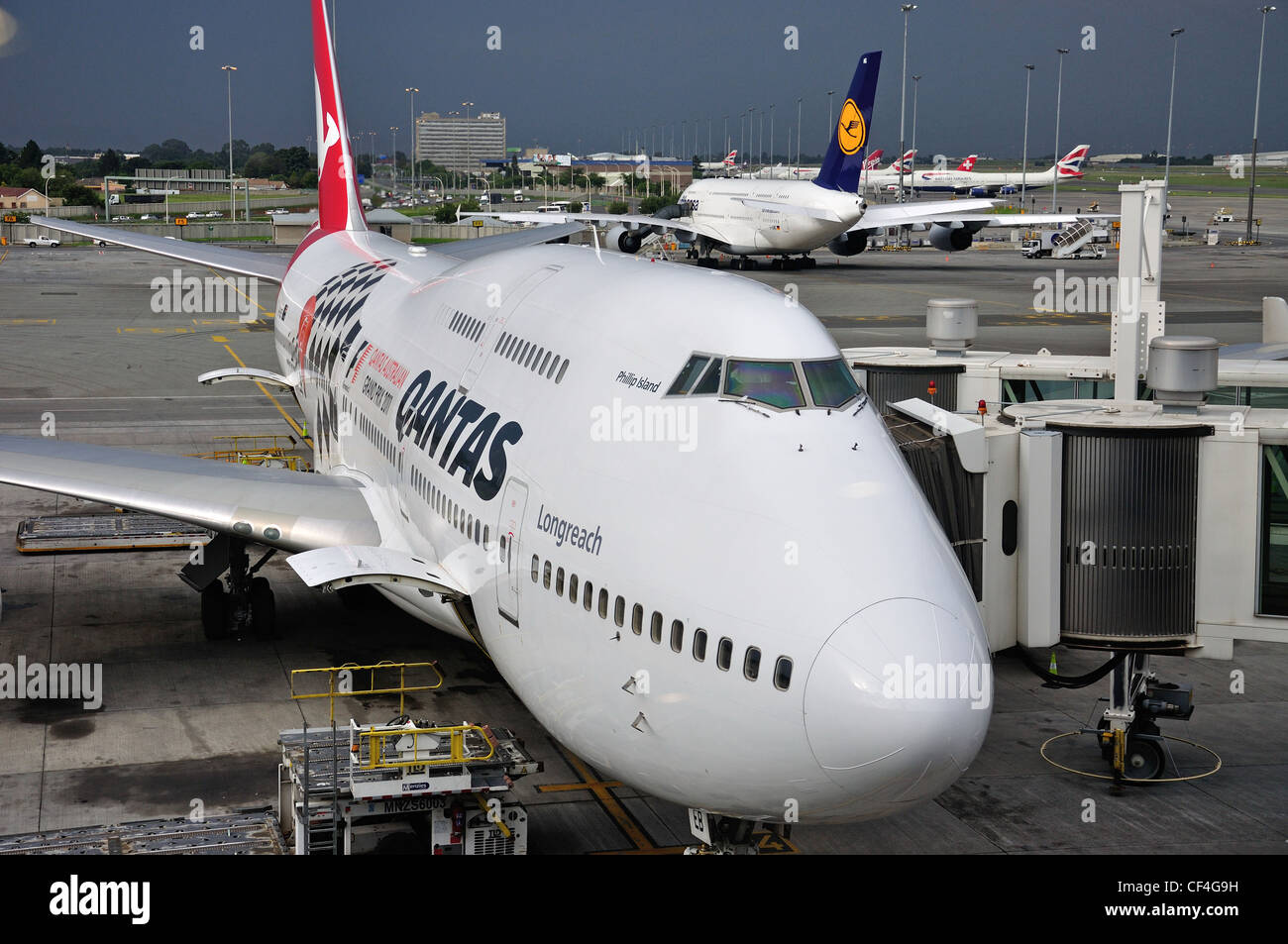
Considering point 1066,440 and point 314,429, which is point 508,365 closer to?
point 1066,440

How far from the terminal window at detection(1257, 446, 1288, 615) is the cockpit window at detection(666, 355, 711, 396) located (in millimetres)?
7211

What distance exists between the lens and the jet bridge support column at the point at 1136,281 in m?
18.0

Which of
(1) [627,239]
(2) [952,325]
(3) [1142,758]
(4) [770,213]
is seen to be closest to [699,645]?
(3) [1142,758]

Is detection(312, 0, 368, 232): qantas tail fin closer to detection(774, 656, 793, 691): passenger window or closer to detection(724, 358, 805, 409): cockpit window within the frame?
detection(724, 358, 805, 409): cockpit window

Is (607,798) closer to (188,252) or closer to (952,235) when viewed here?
(188,252)

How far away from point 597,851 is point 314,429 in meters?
13.9

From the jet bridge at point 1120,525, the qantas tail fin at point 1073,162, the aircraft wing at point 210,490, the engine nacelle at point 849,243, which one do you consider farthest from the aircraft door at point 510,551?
the qantas tail fin at point 1073,162

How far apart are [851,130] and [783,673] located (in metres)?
71.5

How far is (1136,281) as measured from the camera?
18031 mm

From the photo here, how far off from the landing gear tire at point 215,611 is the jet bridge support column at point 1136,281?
48.2ft

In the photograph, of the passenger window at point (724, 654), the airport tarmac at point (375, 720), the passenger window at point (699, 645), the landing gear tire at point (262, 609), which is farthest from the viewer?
the landing gear tire at point (262, 609)

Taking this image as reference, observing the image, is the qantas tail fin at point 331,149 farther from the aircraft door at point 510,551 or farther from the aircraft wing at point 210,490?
the aircraft door at point 510,551

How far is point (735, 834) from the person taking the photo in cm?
1200

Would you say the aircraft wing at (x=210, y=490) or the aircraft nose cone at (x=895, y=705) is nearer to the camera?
the aircraft nose cone at (x=895, y=705)
